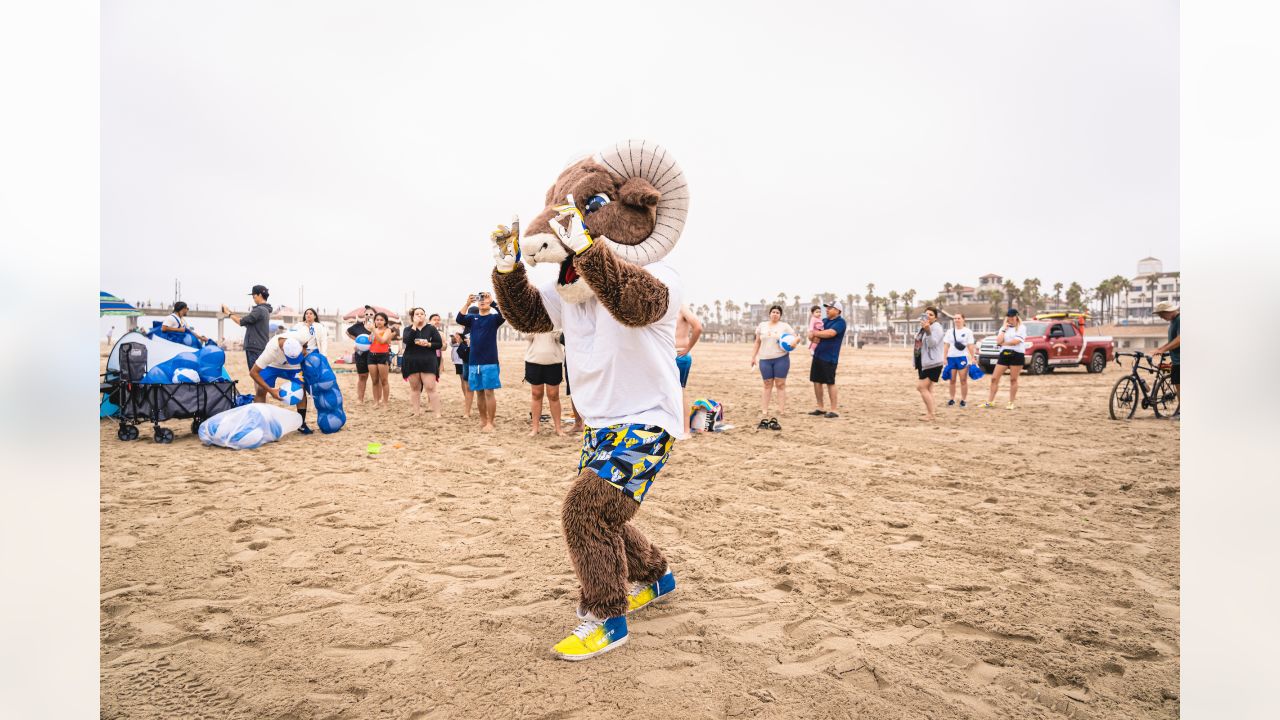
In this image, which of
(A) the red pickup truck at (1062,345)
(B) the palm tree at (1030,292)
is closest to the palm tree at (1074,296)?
(B) the palm tree at (1030,292)

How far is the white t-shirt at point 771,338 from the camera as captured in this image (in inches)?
348

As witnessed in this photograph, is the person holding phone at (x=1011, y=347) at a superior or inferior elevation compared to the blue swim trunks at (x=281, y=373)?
superior

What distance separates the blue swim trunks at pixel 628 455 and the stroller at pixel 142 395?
6694 mm

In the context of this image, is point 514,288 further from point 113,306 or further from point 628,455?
point 113,306

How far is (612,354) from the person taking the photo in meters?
2.56

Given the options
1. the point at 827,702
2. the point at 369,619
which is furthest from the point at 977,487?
the point at 369,619

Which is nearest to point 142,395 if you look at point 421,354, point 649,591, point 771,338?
point 421,354

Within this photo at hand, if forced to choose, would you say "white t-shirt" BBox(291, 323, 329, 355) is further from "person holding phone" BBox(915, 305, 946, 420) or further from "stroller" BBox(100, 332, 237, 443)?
"person holding phone" BBox(915, 305, 946, 420)

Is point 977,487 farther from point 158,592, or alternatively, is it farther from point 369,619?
point 158,592

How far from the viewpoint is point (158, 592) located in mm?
3131

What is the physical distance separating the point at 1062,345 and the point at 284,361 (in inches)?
809

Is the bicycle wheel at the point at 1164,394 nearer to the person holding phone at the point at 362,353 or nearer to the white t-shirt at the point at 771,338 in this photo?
the white t-shirt at the point at 771,338

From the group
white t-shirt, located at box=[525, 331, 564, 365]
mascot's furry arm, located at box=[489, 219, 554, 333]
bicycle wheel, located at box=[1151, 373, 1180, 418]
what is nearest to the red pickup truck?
bicycle wheel, located at box=[1151, 373, 1180, 418]
